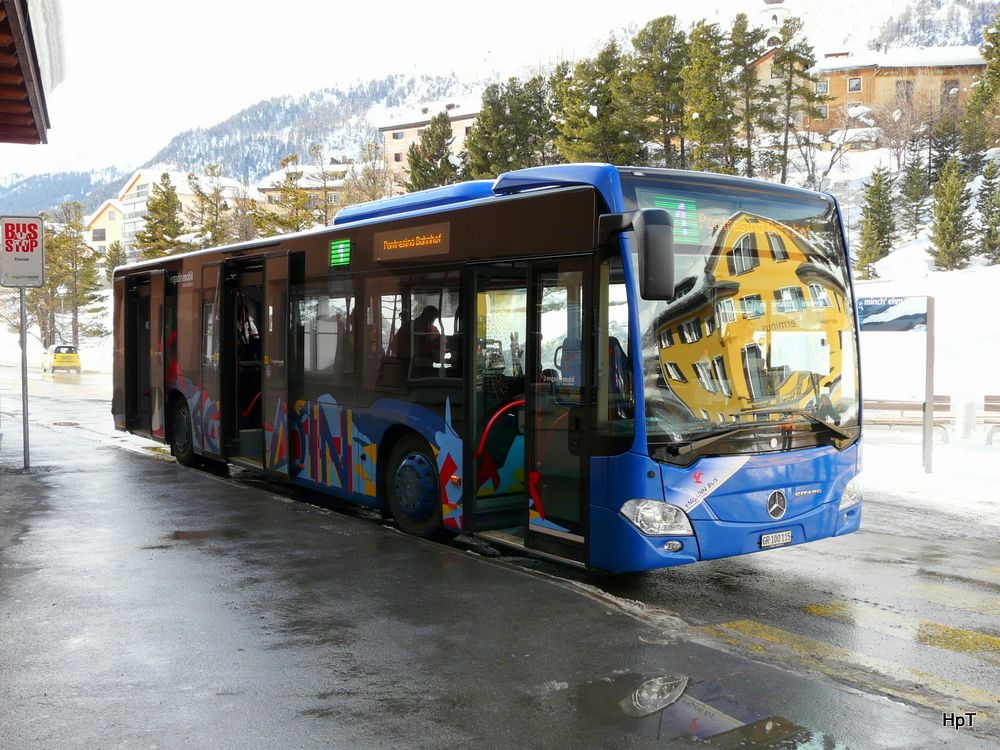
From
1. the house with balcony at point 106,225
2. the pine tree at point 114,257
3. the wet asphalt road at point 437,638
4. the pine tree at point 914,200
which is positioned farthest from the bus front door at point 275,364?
the house with balcony at point 106,225

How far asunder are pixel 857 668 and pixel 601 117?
46.5 meters

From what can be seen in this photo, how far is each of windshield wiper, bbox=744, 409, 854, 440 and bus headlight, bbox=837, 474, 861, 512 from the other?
360mm

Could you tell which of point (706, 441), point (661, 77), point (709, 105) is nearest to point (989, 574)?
point (706, 441)

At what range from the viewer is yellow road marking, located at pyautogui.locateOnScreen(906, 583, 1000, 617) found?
6.79 metres

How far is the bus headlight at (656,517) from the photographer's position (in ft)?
21.1

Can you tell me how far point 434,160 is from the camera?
5884cm

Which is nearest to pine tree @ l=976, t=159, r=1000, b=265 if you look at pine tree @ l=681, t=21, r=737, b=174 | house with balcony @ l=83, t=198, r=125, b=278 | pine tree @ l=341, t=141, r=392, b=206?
pine tree @ l=681, t=21, r=737, b=174

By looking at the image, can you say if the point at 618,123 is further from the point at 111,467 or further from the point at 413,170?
the point at 111,467

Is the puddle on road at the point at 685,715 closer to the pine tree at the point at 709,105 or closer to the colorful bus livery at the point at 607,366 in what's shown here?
the colorful bus livery at the point at 607,366

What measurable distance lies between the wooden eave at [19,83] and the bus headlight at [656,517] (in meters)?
5.52

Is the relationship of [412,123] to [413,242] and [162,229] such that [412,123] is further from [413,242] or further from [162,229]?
[413,242]

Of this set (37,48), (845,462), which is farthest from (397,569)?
(37,48)

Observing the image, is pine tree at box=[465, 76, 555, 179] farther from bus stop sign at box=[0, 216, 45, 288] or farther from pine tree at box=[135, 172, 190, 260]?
bus stop sign at box=[0, 216, 45, 288]

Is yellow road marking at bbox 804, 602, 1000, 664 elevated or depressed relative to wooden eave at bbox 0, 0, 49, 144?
depressed
